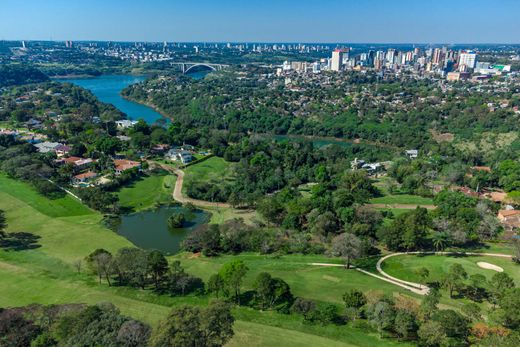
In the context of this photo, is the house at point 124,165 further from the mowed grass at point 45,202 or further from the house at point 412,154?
the house at point 412,154

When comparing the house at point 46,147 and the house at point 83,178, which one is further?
the house at point 46,147

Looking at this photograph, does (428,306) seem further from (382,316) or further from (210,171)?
(210,171)

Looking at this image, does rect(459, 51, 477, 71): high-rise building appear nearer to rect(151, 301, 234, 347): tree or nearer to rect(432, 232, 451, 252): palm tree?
rect(432, 232, 451, 252): palm tree

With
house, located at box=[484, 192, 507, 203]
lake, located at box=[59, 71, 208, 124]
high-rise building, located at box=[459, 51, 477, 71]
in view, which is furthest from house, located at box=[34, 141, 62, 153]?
high-rise building, located at box=[459, 51, 477, 71]

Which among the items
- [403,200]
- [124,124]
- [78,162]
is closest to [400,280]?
[403,200]

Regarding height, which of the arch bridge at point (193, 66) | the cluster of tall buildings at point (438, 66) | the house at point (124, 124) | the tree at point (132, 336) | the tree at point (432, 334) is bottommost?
the tree at point (432, 334)

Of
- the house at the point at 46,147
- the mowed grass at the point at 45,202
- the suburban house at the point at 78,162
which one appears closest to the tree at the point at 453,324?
the mowed grass at the point at 45,202

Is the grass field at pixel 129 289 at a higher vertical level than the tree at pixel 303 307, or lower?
lower
